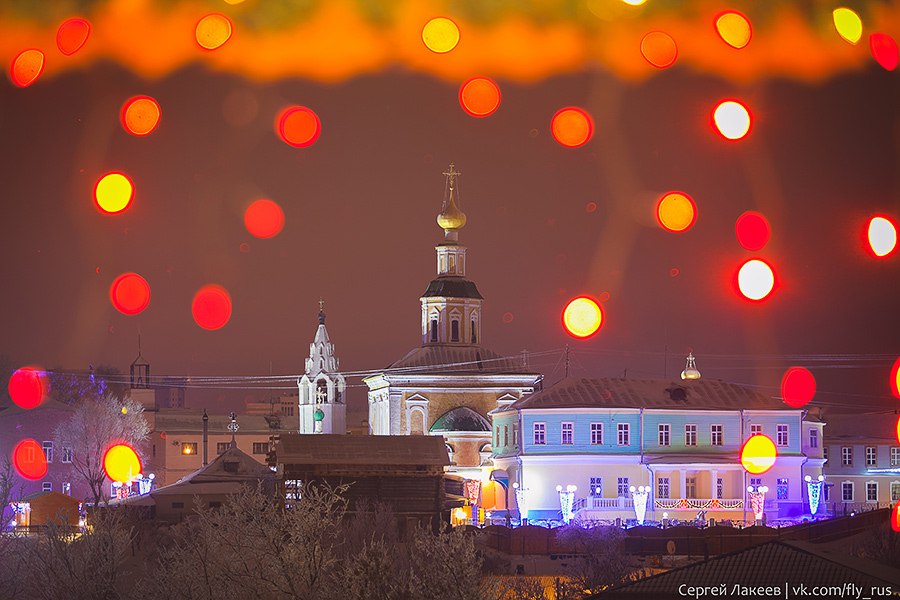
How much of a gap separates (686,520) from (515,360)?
22.8 meters

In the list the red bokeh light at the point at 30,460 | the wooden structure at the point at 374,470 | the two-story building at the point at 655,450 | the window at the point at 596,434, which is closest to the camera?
the wooden structure at the point at 374,470

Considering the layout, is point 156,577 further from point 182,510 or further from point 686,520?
point 686,520

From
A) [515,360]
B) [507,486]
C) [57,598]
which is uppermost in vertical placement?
[515,360]

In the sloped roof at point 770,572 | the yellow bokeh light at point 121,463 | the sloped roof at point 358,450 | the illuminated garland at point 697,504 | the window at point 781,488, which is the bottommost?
the sloped roof at point 770,572

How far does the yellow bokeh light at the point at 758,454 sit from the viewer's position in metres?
66.8

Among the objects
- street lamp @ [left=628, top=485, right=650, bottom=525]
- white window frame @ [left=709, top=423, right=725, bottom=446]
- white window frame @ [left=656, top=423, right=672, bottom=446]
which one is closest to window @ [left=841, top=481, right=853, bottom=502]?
white window frame @ [left=709, top=423, right=725, bottom=446]

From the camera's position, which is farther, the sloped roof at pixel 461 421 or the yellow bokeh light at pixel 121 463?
the yellow bokeh light at pixel 121 463

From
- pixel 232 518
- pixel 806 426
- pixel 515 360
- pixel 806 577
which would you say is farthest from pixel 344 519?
pixel 515 360

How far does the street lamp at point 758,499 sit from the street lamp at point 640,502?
379cm

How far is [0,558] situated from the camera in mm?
42469

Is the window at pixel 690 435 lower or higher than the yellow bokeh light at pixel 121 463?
lower

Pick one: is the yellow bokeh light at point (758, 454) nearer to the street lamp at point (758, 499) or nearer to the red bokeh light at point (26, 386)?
the street lamp at point (758, 499)

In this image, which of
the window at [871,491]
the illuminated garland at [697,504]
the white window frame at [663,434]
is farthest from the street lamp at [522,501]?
the window at [871,491]

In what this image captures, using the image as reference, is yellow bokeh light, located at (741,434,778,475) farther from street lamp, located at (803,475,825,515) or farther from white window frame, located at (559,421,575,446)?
white window frame, located at (559,421,575,446)
